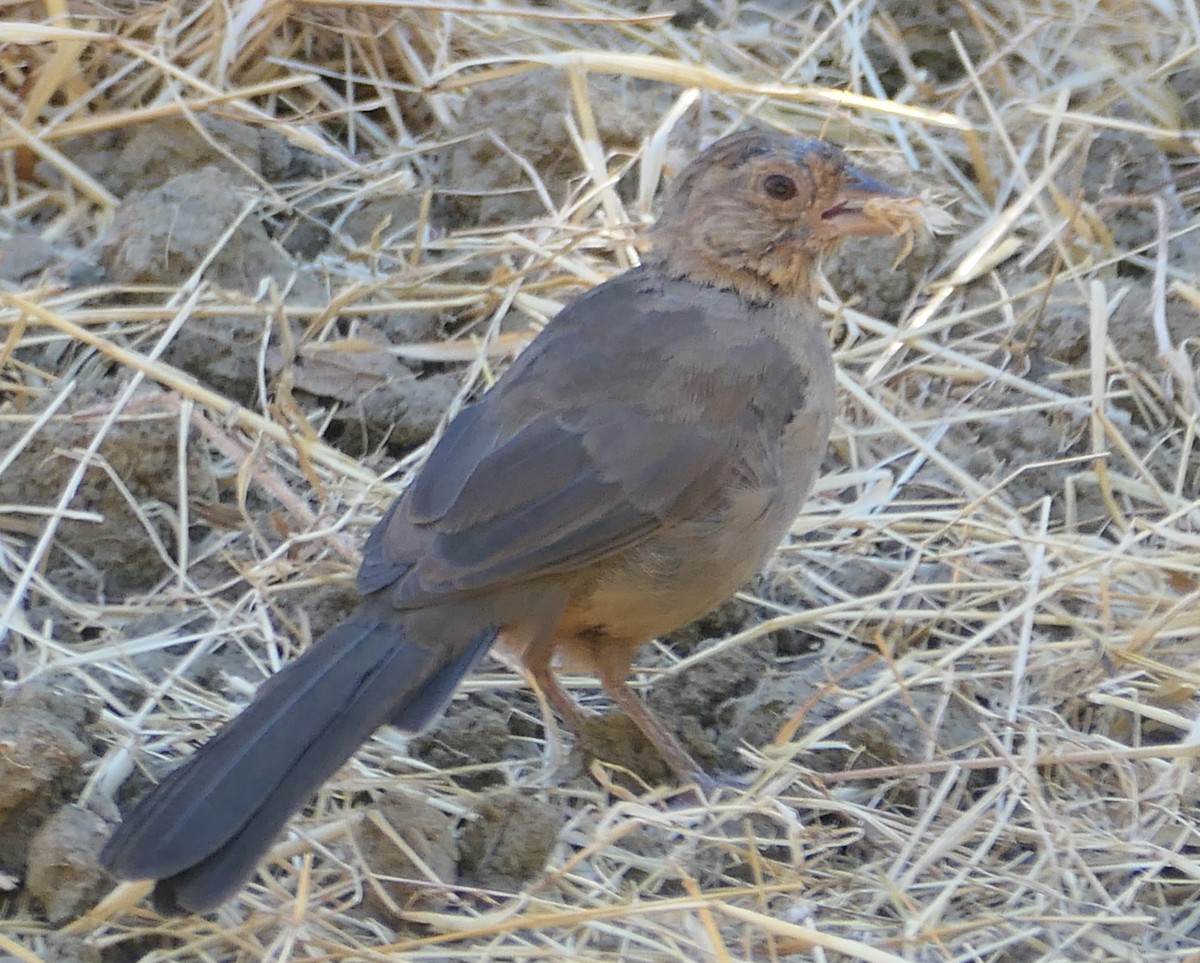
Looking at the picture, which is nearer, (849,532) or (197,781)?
(197,781)

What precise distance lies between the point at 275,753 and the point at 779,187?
1504 mm

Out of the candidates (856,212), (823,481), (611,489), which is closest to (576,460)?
(611,489)

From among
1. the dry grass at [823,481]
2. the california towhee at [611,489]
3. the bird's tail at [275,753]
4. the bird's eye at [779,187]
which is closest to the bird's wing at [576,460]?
the california towhee at [611,489]

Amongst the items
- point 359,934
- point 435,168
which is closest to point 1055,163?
point 435,168

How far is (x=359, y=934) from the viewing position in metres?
2.55

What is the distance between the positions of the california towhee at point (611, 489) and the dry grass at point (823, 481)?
26cm

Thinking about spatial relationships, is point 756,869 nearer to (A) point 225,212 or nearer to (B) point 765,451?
(B) point 765,451

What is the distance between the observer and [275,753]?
246 cm

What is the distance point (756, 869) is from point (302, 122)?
8.57 ft

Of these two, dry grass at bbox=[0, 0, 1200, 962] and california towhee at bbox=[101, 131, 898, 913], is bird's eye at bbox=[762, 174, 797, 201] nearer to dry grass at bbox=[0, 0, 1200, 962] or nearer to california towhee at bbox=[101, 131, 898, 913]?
california towhee at bbox=[101, 131, 898, 913]

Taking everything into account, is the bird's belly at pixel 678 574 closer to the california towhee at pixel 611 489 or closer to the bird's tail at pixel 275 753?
the california towhee at pixel 611 489

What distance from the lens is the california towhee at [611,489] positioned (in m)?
2.60

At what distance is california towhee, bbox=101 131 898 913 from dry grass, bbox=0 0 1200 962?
258 mm

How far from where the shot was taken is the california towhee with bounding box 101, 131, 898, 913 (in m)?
2.60
